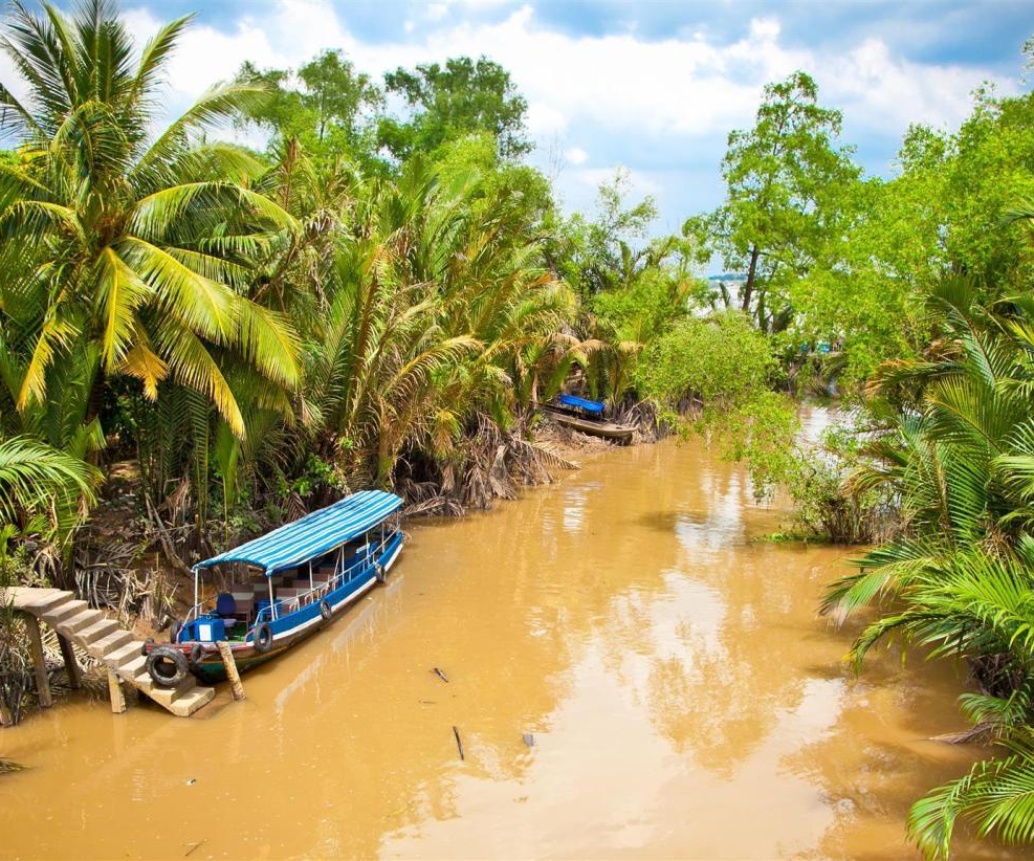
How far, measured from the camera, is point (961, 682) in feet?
35.0

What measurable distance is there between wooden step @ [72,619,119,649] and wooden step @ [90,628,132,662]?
4 centimetres

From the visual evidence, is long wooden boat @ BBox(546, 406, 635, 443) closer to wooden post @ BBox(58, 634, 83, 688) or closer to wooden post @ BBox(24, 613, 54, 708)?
wooden post @ BBox(58, 634, 83, 688)

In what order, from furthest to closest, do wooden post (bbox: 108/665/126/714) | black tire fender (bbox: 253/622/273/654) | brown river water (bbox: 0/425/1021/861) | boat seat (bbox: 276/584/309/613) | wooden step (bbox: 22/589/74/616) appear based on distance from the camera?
boat seat (bbox: 276/584/309/613) < black tire fender (bbox: 253/622/273/654) < wooden post (bbox: 108/665/126/714) < wooden step (bbox: 22/589/74/616) < brown river water (bbox: 0/425/1021/861)

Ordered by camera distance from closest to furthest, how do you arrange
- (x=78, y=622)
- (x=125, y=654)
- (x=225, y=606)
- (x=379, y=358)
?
(x=78, y=622) → (x=125, y=654) → (x=225, y=606) → (x=379, y=358)

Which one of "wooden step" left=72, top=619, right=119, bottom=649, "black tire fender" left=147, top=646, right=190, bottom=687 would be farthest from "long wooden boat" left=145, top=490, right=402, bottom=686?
"wooden step" left=72, top=619, right=119, bottom=649

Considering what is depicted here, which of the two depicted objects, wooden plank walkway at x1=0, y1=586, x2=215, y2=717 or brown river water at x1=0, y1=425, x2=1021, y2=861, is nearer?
brown river water at x1=0, y1=425, x2=1021, y2=861

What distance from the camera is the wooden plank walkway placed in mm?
9188

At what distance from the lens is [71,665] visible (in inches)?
390

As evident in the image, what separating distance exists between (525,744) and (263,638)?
3628 mm

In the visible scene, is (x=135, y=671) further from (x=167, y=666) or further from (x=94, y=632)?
(x=94, y=632)

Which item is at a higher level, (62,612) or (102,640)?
(62,612)

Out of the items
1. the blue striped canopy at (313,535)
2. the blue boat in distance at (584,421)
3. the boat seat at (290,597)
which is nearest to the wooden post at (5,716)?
the blue striped canopy at (313,535)

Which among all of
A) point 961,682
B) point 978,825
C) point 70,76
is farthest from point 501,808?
point 70,76

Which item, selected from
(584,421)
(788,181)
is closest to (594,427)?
(584,421)
